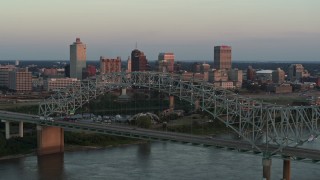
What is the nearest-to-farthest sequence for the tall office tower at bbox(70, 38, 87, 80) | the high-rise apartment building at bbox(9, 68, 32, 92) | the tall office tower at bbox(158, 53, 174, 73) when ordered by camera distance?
the high-rise apartment building at bbox(9, 68, 32, 92) < the tall office tower at bbox(158, 53, 174, 73) < the tall office tower at bbox(70, 38, 87, 80)

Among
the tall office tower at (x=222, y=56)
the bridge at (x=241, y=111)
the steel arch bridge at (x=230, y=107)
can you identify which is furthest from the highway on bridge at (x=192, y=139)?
the tall office tower at (x=222, y=56)

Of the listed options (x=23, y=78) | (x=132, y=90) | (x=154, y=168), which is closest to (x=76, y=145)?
(x=154, y=168)

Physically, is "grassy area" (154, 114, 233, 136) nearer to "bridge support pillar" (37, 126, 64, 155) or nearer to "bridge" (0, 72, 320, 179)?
"bridge" (0, 72, 320, 179)

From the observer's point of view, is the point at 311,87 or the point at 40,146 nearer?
the point at 40,146

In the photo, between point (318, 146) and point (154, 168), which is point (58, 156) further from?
point (318, 146)

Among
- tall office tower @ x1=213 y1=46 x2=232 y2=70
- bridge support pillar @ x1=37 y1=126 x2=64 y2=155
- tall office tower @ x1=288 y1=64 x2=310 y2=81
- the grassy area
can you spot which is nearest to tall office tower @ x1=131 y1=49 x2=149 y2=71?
tall office tower @ x1=213 y1=46 x2=232 y2=70

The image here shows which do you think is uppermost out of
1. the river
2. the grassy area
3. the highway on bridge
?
the highway on bridge

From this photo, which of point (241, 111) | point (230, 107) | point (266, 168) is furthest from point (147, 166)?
point (266, 168)
